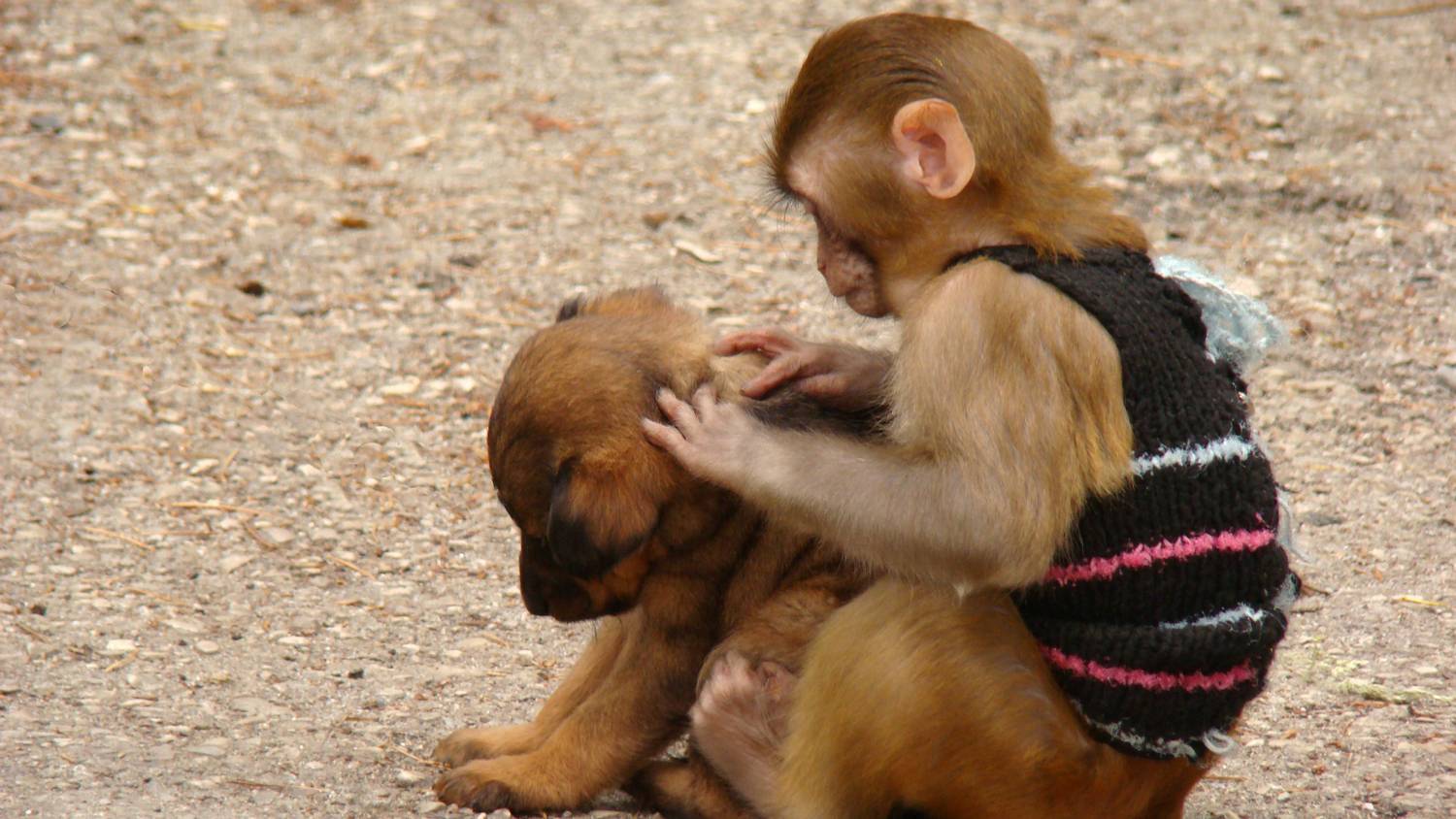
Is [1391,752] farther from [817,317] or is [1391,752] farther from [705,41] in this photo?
[705,41]

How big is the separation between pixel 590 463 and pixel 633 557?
0.32 m

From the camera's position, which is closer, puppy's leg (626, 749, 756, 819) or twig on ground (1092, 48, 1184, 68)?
puppy's leg (626, 749, 756, 819)

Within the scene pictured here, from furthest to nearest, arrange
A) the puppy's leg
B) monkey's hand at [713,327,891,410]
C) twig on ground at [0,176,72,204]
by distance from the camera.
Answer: twig on ground at [0,176,72,204] < the puppy's leg < monkey's hand at [713,327,891,410]

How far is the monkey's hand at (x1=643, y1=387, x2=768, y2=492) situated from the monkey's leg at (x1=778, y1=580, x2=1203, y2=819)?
0.45m

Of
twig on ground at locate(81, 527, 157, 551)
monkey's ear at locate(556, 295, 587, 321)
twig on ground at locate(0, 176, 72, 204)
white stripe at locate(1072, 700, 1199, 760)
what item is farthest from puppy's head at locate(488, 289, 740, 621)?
twig on ground at locate(0, 176, 72, 204)

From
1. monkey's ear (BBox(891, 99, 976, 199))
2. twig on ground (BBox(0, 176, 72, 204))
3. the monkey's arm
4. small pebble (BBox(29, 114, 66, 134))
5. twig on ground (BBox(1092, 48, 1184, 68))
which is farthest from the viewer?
twig on ground (BBox(1092, 48, 1184, 68))

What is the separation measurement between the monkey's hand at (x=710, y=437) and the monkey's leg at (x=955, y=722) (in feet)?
1.49

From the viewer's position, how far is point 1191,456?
12.2 feet

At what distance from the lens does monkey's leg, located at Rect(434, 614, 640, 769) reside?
479 centimetres

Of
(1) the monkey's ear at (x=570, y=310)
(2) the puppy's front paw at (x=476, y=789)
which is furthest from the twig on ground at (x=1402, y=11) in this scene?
(2) the puppy's front paw at (x=476, y=789)

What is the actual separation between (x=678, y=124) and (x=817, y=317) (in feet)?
6.67

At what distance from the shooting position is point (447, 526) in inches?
252

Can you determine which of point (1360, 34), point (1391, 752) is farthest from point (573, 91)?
point (1391, 752)

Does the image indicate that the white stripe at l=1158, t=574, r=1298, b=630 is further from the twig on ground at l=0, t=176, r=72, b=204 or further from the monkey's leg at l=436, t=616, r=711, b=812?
the twig on ground at l=0, t=176, r=72, b=204
